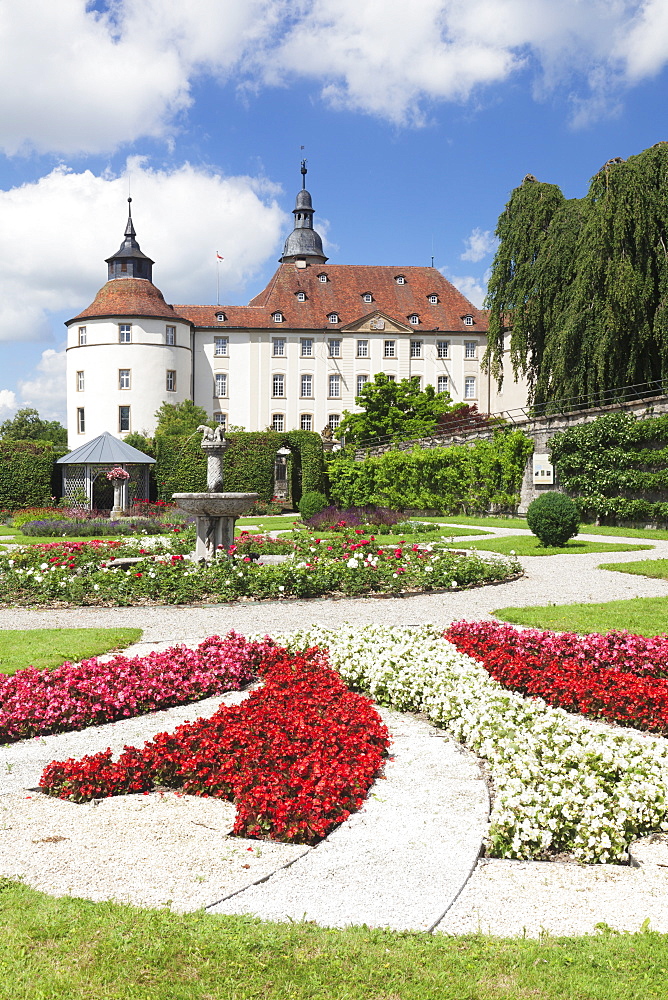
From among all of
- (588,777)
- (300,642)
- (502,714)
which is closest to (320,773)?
(588,777)

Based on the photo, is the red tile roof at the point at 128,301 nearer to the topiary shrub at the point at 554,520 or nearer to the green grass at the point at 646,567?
the topiary shrub at the point at 554,520

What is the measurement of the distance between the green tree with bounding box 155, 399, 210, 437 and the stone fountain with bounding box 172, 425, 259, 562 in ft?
100

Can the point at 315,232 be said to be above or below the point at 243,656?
above

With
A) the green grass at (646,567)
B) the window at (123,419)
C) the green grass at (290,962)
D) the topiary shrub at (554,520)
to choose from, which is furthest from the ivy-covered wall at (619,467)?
the window at (123,419)

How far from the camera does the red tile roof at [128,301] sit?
51281mm

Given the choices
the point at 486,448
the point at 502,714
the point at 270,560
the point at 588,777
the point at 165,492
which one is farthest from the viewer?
the point at 165,492

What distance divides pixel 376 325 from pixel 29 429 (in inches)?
1410

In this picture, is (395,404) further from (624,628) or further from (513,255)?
(624,628)

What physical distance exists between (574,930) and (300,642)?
437 centimetres

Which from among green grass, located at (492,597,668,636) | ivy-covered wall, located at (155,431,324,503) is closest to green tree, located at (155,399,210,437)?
ivy-covered wall, located at (155,431,324,503)

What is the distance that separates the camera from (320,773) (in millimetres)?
3963

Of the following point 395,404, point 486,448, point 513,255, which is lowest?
point 486,448

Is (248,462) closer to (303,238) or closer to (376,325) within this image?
(376,325)

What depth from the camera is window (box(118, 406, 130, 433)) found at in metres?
51.5
